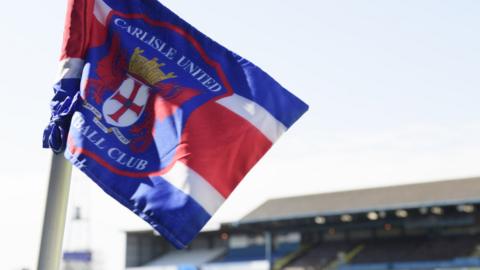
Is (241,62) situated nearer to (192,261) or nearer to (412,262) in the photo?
(412,262)

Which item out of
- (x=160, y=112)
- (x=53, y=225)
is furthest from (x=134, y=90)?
(x=53, y=225)

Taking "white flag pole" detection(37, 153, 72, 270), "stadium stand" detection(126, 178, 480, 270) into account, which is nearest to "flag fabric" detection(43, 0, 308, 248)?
"white flag pole" detection(37, 153, 72, 270)

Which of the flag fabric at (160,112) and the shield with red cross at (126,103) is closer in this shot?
the flag fabric at (160,112)

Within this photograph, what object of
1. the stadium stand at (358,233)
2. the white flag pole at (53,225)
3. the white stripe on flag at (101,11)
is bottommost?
the stadium stand at (358,233)

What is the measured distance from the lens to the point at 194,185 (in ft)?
17.9

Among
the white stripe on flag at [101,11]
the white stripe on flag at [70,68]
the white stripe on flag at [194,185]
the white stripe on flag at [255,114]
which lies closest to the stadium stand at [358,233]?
the white stripe on flag at [255,114]

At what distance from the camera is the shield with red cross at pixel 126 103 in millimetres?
5453

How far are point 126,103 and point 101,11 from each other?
76 centimetres

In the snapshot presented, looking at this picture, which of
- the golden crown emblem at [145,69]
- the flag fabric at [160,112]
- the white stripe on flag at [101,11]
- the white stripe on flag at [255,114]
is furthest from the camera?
the white stripe on flag at [255,114]

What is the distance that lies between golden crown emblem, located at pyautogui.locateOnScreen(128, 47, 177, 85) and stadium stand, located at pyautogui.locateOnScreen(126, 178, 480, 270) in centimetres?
3969

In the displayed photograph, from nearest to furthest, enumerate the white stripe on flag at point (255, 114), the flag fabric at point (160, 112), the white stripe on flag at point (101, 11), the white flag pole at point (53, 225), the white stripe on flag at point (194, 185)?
the white flag pole at point (53, 225) < the flag fabric at point (160, 112) < the white stripe on flag at point (194, 185) < the white stripe on flag at point (101, 11) < the white stripe on flag at point (255, 114)

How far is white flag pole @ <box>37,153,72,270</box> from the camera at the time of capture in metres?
4.57

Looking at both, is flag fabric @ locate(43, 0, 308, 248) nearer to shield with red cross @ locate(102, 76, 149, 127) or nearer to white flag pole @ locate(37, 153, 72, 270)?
shield with red cross @ locate(102, 76, 149, 127)

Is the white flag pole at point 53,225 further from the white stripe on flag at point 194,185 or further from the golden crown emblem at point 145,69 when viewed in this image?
the golden crown emblem at point 145,69
